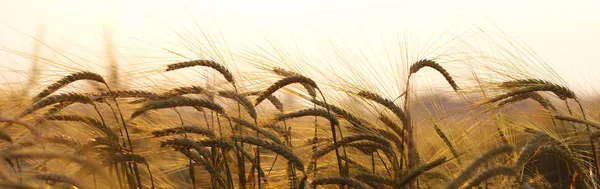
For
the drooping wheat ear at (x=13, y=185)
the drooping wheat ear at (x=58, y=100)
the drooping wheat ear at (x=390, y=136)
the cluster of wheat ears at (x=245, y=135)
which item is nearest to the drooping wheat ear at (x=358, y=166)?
the cluster of wheat ears at (x=245, y=135)

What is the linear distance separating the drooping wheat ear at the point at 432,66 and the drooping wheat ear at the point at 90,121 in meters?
1.17

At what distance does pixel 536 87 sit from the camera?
3.37 metres

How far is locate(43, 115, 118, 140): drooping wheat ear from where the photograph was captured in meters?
3.16

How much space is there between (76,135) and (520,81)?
5.64ft

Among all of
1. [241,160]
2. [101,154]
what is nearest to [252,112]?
[241,160]

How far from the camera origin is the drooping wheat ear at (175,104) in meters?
2.93

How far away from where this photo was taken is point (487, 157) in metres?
2.01

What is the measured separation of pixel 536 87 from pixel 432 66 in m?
0.44

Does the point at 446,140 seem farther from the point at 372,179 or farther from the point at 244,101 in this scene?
the point at 244,101

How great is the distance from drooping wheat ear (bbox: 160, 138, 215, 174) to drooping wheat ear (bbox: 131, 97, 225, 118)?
13 centimetres

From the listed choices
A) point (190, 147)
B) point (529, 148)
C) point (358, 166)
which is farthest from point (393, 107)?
point (529, 148)

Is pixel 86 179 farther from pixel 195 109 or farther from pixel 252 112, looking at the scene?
pixel 252 112

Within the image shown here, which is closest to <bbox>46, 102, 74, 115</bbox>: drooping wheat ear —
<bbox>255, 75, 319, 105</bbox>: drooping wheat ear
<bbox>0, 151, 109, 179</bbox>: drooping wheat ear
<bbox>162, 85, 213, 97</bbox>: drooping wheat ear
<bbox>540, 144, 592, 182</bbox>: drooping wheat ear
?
<bbox>162, 85, 213, 97</bbox>: drooping wheat ear

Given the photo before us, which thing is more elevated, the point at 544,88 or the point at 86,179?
the point at 544,88
